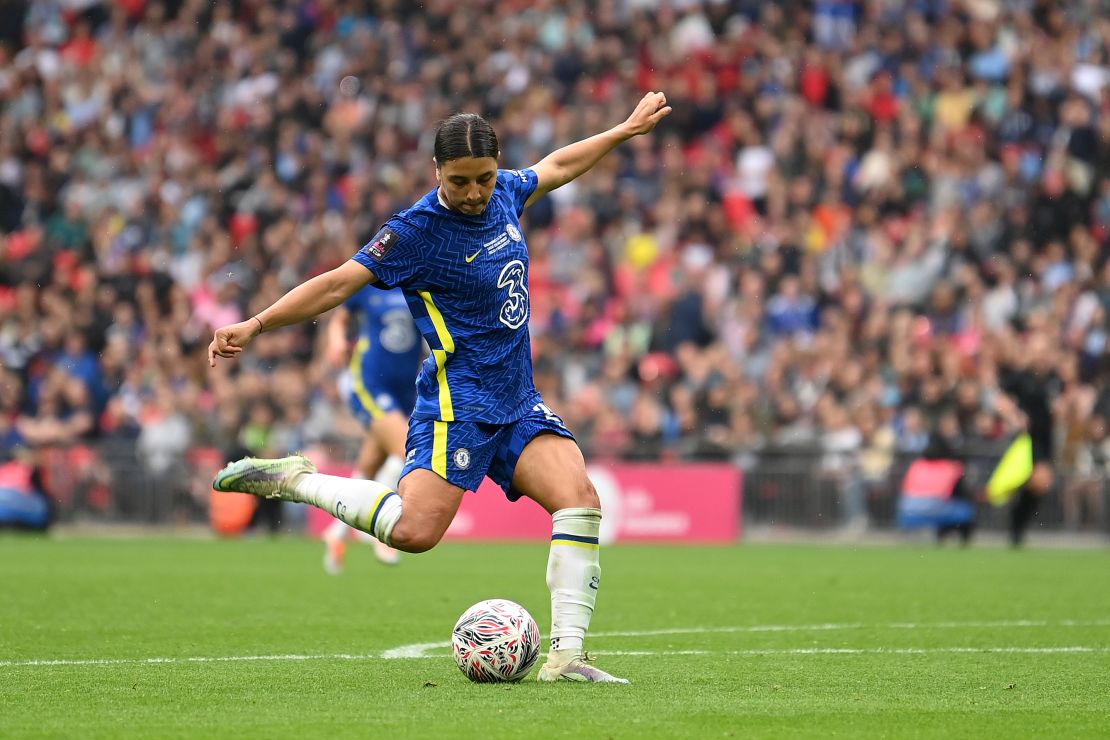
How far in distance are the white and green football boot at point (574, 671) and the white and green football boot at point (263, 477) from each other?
133 centimetres

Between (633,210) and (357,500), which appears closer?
(357,500)

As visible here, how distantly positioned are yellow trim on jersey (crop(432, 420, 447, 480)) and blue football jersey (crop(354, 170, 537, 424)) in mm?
49

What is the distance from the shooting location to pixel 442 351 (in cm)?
788

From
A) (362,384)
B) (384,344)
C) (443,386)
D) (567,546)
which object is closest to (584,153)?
(443,386)

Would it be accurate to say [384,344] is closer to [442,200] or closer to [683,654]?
[683,654]

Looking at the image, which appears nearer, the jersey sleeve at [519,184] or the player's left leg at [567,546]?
the player's left leg at [567,546]

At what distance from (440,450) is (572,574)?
78 cm

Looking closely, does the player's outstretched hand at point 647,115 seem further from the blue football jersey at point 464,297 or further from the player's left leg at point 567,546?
the player's left leg at point 567,546

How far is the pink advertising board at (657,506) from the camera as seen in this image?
2125 cm

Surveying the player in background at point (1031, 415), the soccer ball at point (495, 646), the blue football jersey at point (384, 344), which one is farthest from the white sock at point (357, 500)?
the player in background at point (1031, 415)

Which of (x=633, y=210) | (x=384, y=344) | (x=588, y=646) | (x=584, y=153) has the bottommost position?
(x=588, y=646)

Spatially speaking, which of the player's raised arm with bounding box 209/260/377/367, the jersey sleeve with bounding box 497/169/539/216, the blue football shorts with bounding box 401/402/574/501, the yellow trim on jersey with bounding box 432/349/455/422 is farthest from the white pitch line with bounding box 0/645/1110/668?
the jersey sleeve with bounding box 497/169/539/216

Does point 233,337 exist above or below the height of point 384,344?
below

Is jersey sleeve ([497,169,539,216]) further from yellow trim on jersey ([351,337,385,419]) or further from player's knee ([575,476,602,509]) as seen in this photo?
yellow trim on jersey ([351,337,385,419])
